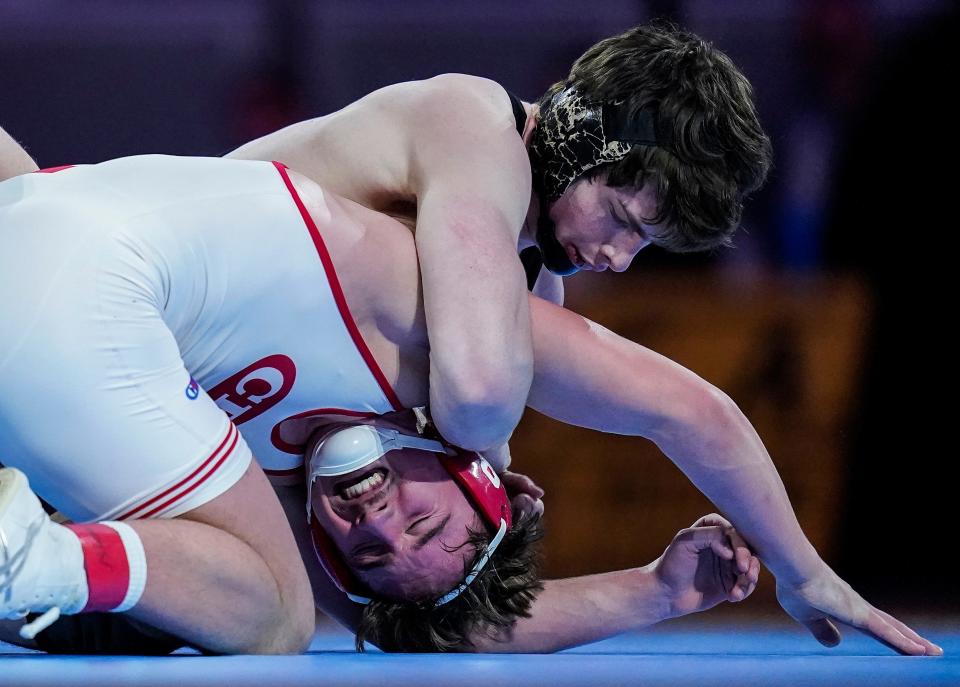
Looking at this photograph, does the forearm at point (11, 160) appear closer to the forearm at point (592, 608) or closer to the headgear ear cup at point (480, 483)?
the headgear ear cup at point (480, 483)

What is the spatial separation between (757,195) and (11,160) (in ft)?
7.76

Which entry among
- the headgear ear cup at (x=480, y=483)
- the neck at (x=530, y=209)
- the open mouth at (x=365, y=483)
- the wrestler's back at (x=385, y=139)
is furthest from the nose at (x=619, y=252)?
the open mouth at (x=365, y=483)

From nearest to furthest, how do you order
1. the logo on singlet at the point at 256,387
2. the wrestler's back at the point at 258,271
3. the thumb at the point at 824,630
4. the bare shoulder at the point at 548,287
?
the wrestler's back at the point at 258,271 < the logo on singlet at the point at 256,387 < the thumb at the point at 824,630 < the bare shoulder at the point at 548,287

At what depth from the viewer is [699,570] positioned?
196 cm

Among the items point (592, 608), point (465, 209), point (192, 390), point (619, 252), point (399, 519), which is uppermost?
point (465, 209)

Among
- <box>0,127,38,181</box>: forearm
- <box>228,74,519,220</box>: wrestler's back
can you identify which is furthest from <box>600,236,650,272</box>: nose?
<box>0,127,38,181</box>: forearm

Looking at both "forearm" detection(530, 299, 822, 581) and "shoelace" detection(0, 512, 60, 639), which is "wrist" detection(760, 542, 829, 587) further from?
"shoelace" detection(0, 512, 60, 639)

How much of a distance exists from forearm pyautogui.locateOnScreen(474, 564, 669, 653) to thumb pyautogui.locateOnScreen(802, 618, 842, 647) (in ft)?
0.79

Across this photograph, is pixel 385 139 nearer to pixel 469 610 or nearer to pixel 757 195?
pixel 469 610

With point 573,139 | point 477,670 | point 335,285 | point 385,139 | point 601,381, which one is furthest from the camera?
point 573,139

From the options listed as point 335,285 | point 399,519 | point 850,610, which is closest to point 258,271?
point 335,285

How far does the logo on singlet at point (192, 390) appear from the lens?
4.65 ft

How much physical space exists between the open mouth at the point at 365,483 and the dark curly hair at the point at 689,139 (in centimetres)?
58

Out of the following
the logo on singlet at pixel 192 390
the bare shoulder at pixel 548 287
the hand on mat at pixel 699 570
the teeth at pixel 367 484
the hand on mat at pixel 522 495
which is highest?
the logo on singlet at pixel 192 390
